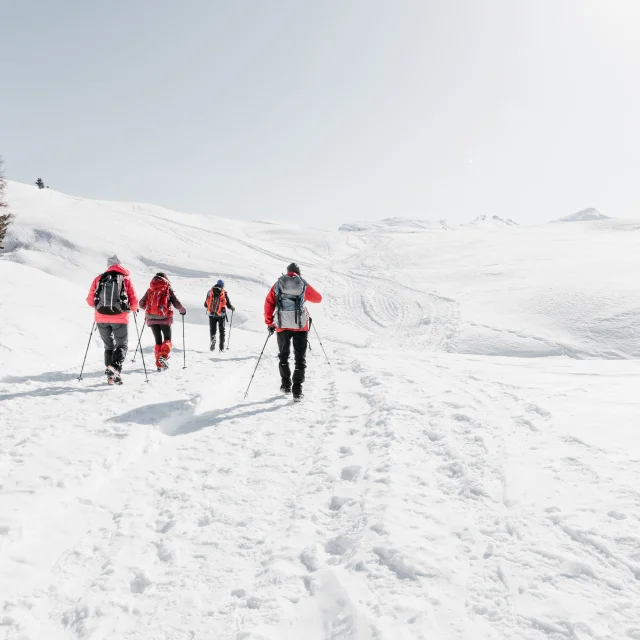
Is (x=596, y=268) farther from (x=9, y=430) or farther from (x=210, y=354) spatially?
(x=9, y=430)

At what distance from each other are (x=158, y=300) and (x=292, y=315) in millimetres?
4012

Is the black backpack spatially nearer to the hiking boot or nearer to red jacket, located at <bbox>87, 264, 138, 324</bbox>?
red jacket, located at <bbox>87, 264, 138, 324</bbox>

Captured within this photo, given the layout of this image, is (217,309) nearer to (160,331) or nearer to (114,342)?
(160,331)

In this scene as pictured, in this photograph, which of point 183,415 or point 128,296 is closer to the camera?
point 183,415

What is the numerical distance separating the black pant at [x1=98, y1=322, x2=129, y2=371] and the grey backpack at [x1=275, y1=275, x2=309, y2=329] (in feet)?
10.1

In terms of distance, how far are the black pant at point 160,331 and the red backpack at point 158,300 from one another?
0.74 feet

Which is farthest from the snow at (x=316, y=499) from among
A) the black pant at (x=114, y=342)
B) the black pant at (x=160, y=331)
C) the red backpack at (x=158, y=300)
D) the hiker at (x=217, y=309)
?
the hiker at (x=217, y=309)

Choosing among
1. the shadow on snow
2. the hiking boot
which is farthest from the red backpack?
the shadow on snow

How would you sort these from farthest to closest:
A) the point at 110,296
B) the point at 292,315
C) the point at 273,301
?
1. the point at 110,296
2. the point at 273,301
3. the point at 292,315

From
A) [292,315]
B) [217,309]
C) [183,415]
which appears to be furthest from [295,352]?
[217,309]

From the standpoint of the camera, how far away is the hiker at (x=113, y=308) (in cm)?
781

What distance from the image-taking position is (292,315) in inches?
287

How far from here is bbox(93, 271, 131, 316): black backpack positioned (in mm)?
7805

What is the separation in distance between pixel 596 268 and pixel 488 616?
95.5 feet
